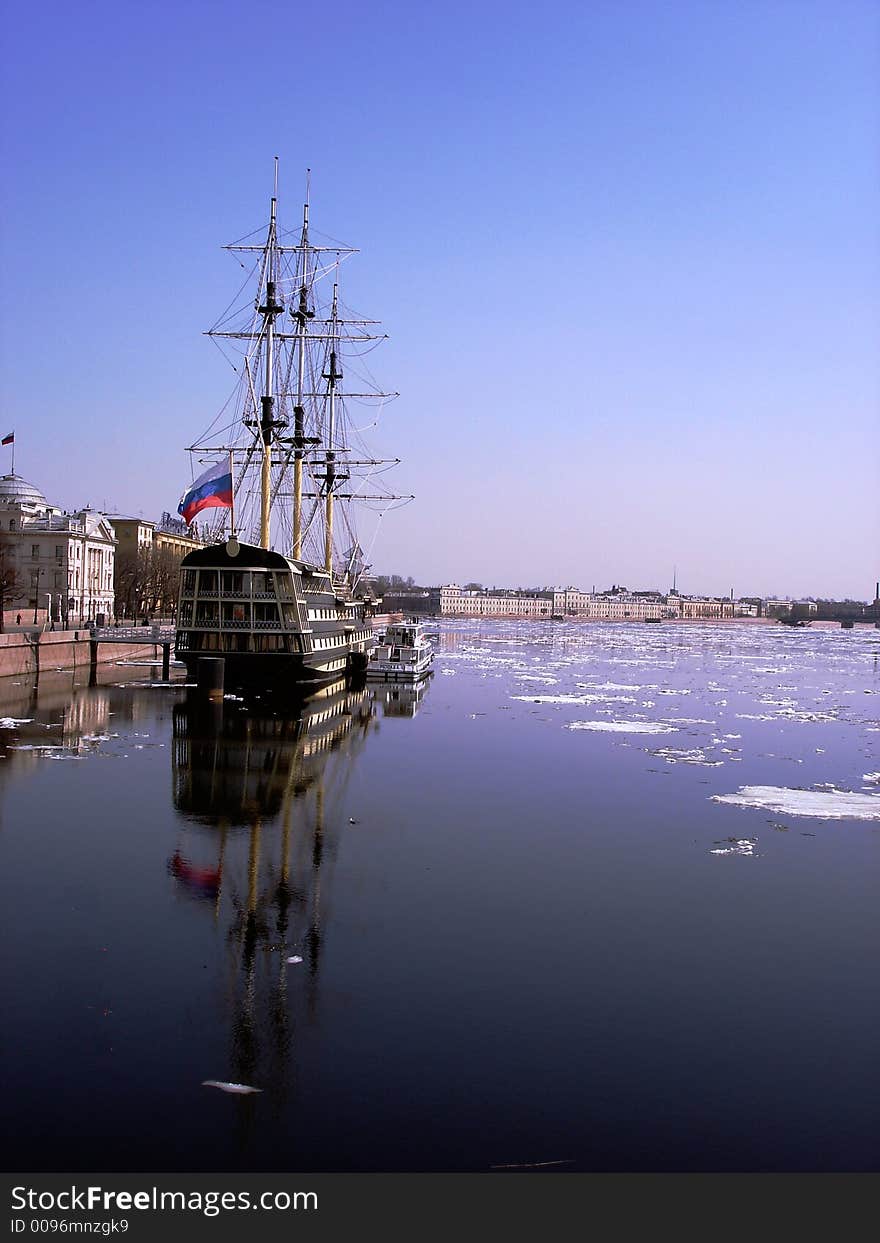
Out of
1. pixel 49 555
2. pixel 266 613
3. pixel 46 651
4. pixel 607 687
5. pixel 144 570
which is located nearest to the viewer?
pixel 266 613

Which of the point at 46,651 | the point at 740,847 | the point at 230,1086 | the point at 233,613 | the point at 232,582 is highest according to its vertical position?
the point at 232,582

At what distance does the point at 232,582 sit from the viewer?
4762 centimetres

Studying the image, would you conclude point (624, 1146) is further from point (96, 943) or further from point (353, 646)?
point (353, 646)

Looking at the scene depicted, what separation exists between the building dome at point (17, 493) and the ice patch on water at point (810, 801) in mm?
93928

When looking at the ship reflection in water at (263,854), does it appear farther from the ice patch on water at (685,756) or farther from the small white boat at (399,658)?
the small white boat at (399,658)

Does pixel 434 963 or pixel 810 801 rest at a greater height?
pixel 810 801

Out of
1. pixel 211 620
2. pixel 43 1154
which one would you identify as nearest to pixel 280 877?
pixel 43 1154

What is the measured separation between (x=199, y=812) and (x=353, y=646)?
5001 cm

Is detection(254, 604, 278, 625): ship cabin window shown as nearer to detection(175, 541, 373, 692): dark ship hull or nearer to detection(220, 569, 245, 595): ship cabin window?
detection(175, 541, 373, 692): dark ship hull

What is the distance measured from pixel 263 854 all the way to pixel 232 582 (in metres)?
28.9

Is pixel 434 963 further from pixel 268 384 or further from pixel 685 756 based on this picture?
pixel 268 384

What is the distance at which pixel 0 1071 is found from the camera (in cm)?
1060

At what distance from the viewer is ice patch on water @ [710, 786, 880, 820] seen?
25359 mm
